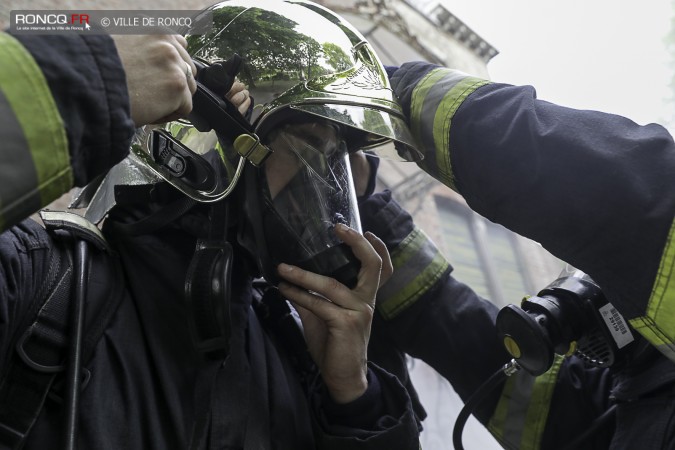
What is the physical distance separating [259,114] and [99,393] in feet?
1.96

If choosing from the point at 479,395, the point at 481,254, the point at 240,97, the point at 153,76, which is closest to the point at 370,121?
the point at 240,97

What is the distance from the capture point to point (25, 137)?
0.57 meters

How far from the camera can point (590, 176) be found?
0.99 metres

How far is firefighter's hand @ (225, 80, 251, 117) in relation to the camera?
1.19 metres

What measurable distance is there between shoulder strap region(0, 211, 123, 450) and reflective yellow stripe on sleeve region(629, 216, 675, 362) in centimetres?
83

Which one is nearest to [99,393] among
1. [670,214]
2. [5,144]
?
[5,144]

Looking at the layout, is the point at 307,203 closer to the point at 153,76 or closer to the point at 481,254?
the point at 153,76

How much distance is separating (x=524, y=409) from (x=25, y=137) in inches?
48.2

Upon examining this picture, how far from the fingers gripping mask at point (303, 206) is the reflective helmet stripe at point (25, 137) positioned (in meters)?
0.60

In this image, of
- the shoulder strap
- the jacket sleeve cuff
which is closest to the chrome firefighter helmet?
the shoulder strap

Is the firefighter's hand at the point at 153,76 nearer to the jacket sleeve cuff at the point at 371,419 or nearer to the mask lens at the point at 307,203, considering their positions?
the mask lens at the point at 307,203

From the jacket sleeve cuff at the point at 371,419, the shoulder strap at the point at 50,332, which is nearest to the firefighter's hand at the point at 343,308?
the jacket sleeve cuff at the point at 371,419

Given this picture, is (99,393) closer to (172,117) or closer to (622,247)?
(172,117)

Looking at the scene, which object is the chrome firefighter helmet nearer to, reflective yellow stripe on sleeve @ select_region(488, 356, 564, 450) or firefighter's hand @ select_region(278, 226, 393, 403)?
firefighter's hand @ select_region(278, 226, 393, 403)
